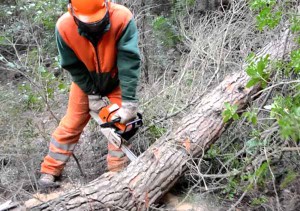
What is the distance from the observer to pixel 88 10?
304cm

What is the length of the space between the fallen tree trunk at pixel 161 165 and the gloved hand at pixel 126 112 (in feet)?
1.10

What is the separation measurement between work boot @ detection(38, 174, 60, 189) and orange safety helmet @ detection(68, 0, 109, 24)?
5.04 feet

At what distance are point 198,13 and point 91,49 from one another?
453cm

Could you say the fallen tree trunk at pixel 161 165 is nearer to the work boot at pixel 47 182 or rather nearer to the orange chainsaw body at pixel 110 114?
→ the orange chainsaw body at pixel 110 114

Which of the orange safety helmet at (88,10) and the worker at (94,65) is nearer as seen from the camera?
the orange safety helmet at (88,10)

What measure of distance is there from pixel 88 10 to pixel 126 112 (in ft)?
3.05

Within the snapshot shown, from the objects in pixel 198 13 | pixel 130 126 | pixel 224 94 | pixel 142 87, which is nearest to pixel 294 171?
pixel 224 94

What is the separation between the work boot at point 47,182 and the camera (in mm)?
3621

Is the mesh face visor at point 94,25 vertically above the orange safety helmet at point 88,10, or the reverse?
the orange safety helmet at point 88,10

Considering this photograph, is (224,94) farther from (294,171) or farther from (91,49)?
(91,49)

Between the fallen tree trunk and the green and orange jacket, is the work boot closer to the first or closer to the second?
the fallen tree trunk

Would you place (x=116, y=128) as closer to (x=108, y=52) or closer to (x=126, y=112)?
(x=126, y=112)

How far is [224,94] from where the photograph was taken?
3.67 meters

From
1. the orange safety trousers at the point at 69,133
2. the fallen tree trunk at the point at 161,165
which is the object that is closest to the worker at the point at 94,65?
the orange safety trousers at the point at 69,133
